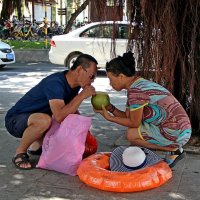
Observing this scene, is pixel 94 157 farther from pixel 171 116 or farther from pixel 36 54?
pixel 36 54

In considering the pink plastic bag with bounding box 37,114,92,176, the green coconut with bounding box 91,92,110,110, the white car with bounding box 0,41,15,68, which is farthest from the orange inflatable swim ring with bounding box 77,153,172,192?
the white car with bounding box 0,41,15,68

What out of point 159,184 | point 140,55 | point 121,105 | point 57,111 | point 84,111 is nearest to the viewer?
point 159,184

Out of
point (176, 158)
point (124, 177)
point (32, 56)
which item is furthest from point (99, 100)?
point (32, 56)

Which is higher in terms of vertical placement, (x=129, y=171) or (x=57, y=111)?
(x=57, y=111)

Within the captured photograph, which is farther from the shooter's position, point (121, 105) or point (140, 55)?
point (121, 105)

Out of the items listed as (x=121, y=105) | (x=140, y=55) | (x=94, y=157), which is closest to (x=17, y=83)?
(x=121, y=105)

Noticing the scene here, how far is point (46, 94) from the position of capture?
3.95 m

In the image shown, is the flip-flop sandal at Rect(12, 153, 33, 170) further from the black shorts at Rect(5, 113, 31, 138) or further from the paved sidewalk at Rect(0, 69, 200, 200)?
the black shorts at Rect(5, 113, 31, 138)

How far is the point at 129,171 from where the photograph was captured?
366cm

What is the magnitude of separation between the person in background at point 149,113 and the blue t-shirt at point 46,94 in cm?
40

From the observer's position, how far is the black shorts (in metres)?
4.11

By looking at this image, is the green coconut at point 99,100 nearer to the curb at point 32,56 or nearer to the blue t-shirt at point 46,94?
the blue t-shirt at point 46,94

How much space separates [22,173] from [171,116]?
1491 millimetres

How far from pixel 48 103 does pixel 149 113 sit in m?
1.00
